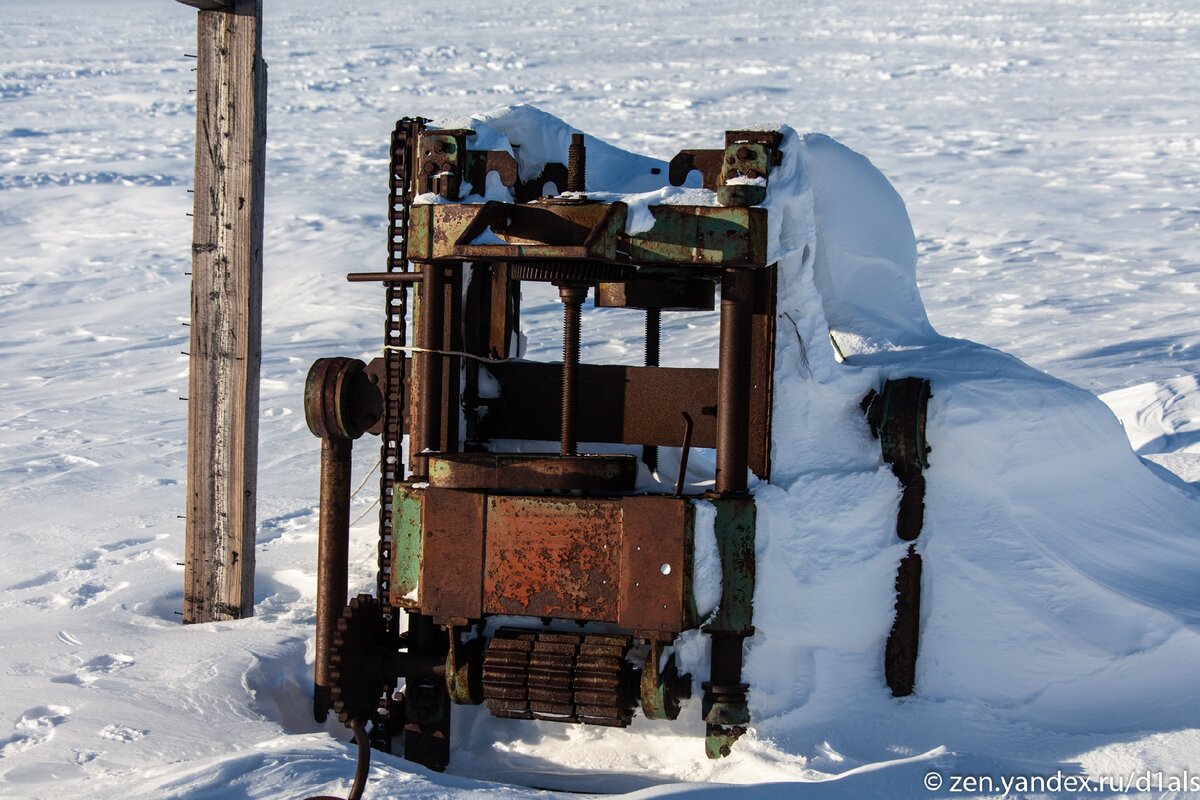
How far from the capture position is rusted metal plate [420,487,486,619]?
10.1ft

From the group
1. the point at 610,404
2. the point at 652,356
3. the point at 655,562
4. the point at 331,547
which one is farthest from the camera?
the point at 652,356

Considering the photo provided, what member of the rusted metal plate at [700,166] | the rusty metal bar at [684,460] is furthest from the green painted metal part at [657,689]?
the rusted metal plate at [700,166]

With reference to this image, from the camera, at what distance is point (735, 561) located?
3084 millimetres

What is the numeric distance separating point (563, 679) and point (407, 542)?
52 cm

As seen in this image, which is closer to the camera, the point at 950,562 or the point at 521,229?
the point at 521,229

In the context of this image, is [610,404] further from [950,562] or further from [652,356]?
[950,562]

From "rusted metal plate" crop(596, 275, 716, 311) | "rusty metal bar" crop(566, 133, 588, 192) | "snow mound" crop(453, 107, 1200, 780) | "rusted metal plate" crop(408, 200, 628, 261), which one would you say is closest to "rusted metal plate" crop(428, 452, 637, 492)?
"snow mound" crop(453, 107, 1200, 780)

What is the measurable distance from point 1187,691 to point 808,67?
40.2 feet

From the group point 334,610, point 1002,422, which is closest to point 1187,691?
point 1002,422

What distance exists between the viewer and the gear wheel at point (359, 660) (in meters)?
3.27

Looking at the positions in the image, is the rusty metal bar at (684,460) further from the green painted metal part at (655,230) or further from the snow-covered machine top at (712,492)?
the green painted metal part at (655,230)

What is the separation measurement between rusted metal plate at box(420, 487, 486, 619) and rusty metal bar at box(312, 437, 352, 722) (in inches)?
18.3

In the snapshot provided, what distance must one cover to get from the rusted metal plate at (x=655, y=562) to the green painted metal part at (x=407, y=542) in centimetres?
54

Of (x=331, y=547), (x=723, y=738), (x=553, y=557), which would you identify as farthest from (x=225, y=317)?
(x=723, y=738)
